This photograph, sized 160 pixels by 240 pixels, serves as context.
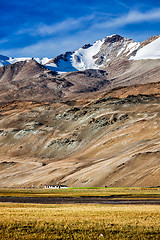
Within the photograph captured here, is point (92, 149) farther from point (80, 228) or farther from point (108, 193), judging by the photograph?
point (80, 228)

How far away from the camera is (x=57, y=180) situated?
380 feet

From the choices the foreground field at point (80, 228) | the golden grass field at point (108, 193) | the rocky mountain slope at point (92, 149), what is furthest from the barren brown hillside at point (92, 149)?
the foreground field at point (80, 228)

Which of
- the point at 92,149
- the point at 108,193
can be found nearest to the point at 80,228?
the point at 108,193

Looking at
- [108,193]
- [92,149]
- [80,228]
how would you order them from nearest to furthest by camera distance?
[80,228] → [108,193] → [92,149]

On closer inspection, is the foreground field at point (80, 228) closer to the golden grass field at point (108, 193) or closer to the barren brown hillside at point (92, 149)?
the golden grass field at point (108, 193)

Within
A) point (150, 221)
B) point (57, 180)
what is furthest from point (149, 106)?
point (150, 221)

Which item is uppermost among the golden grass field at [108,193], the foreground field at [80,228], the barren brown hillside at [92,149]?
the barren brown hillside at [92,149]

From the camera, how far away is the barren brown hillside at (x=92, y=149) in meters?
100

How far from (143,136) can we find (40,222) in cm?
11786

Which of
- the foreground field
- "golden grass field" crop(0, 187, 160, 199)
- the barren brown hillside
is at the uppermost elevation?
the barren brown hillside

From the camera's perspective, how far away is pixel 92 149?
148 meters

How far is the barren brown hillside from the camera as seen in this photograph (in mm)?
100481

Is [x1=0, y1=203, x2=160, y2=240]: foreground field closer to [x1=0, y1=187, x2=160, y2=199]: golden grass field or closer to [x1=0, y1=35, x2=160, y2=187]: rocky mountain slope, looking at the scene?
[x1=0, y1=187, x2=160, y2=199]: golden grass field

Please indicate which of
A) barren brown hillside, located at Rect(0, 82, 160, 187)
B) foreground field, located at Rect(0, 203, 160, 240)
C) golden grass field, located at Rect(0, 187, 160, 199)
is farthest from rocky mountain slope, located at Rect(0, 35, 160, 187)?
foreground field, located at Rect(0, 203, 160, 240)
